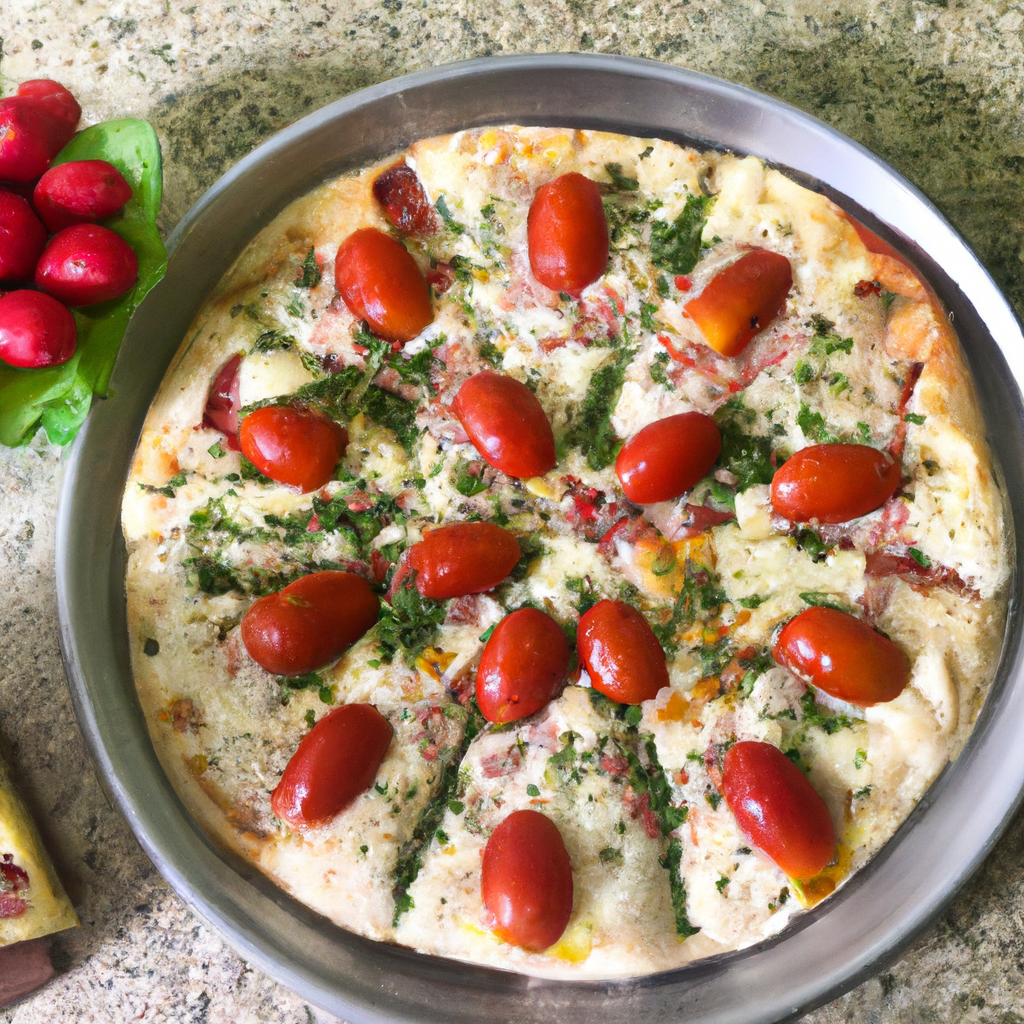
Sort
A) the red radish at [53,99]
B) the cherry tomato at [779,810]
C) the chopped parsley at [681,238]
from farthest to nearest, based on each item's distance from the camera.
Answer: the red radish at [53,99] < the chopped parsley at [681,238] < the cherry tomato at [779,810]

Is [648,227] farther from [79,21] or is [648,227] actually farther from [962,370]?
[79,21]

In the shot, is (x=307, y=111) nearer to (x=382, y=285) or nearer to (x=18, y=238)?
(x=382, y=285)

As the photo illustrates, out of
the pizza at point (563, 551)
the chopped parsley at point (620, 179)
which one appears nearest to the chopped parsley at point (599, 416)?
the pizza at point (563, 551)

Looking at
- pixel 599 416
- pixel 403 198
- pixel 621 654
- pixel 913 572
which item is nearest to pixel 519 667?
pixel 621 654

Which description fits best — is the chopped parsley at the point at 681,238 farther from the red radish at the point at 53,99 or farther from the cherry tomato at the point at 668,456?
the red radish at the point at 53,99

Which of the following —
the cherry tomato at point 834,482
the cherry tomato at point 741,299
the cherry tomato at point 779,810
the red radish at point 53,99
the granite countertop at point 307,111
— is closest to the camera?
the cherry tomato at point 779,810

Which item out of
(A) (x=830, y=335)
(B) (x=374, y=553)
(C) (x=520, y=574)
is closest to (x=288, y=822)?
(B) (x=374, y=553)

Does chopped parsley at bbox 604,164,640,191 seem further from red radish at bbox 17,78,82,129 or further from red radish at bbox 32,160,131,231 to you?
red radish at bbox 17,78,82,129

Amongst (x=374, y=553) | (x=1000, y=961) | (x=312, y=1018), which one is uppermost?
(x=374, y=553)
